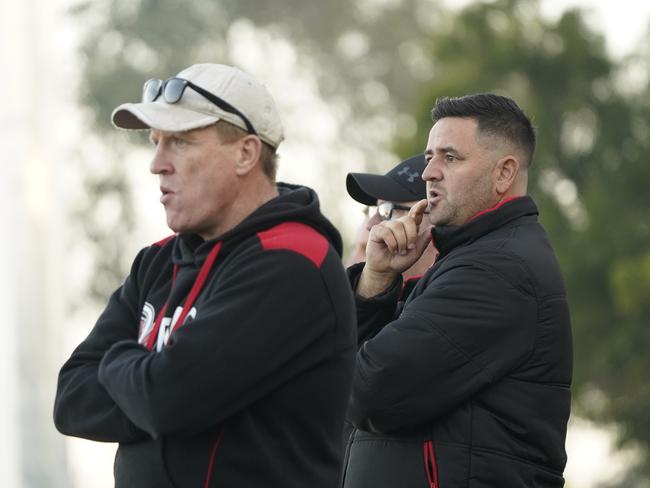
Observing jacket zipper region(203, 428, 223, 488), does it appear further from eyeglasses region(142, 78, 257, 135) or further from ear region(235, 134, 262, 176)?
eyeglasses region(142, 78, 257, 135)

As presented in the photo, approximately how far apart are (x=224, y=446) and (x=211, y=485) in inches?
3.6

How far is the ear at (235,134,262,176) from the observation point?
3.50 m

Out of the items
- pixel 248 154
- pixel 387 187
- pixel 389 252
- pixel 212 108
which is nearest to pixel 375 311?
pixel 389 252

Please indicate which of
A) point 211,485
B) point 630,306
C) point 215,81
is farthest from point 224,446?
point 630,306

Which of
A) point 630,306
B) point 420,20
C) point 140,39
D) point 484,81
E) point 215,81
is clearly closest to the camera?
point 215,81

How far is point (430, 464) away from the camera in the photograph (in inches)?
162

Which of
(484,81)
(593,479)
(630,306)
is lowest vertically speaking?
(593,479)

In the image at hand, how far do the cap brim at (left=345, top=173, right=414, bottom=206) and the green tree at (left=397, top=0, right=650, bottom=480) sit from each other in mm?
9911

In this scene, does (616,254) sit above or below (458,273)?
above

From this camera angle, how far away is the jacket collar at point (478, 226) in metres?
4.43

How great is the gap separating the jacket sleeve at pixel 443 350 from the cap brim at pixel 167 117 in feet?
3.35

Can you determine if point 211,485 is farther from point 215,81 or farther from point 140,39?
point 140,39

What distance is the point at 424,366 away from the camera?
4117 mm

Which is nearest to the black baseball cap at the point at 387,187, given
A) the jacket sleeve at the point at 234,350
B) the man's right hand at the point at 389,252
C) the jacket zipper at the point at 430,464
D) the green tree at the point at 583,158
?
the man's right hand at the point at 389,252
